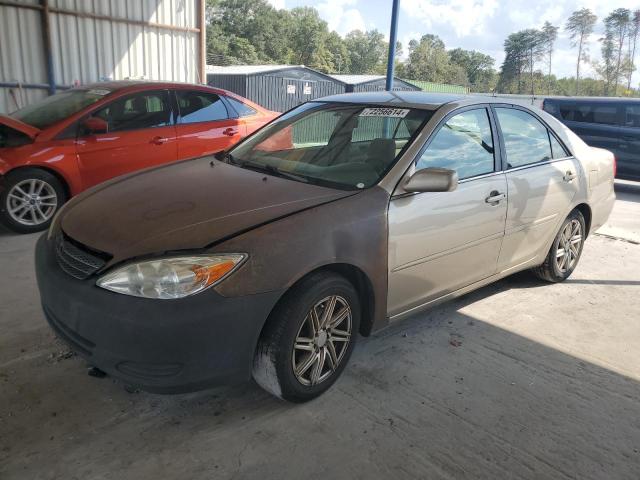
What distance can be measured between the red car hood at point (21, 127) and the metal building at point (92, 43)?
4.66 metres

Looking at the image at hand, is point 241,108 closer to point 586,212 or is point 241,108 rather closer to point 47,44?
point 586,212

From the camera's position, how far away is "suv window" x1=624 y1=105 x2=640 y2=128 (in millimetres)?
10117

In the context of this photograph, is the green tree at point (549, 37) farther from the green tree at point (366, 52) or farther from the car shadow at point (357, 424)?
the car shadow at point (357, 424)

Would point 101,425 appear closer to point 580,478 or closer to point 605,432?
point 580,478

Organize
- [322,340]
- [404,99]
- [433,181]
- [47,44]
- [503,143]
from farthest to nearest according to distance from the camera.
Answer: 1. [47,44]
2. [503,143]
3. [404,99]
4. [433,181]
5. [322,340]

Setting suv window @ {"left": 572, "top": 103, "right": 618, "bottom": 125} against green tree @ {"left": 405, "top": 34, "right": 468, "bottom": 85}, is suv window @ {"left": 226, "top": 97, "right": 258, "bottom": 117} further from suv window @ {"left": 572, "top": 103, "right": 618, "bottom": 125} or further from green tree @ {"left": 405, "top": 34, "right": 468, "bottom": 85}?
green tree @ {"left": 405, "top": 34, "right": 468, "bottom": 85}

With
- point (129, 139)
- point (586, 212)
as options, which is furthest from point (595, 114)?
point (129, 139)

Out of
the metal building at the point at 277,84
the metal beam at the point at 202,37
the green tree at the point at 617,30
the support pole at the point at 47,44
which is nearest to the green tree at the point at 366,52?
the green tree at the point at 617,30

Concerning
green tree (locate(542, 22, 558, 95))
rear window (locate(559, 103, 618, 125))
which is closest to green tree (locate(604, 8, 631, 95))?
green tree (locate(542, 22, 558, 95))

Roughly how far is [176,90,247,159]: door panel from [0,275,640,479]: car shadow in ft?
12.2

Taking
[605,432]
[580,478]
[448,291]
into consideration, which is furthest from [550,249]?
[580,478]

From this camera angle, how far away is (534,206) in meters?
3.95

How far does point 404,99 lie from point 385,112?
218 mm

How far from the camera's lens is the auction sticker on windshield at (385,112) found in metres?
3.45
